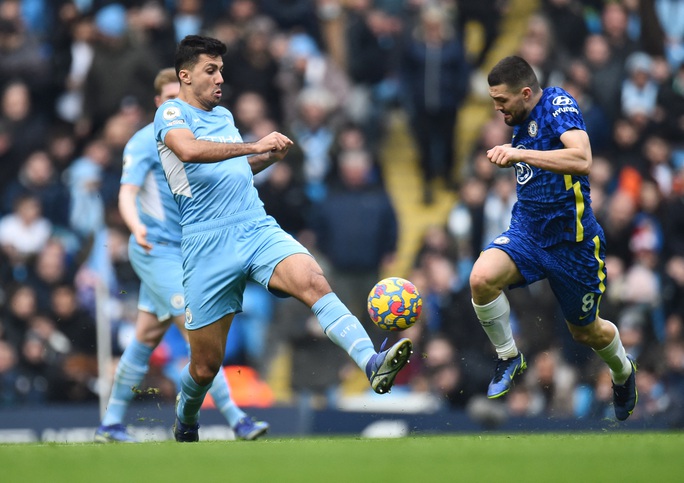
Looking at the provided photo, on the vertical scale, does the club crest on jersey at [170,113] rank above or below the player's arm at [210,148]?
above

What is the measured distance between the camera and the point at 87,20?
16312 mm

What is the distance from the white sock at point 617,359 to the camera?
357 inches

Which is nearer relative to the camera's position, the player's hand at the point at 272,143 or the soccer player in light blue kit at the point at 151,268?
the player's hand at the point at 272,143

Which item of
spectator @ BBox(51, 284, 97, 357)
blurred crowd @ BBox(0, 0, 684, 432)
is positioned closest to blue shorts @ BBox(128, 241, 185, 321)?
blurred crowd @ BBox(0, 0, 684, 432)

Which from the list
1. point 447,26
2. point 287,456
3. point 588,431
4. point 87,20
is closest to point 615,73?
point 447,26

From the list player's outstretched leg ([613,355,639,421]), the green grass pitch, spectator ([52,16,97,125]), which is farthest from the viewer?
spectator ([52,16,97,125])

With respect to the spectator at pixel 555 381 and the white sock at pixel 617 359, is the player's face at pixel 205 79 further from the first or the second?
the spectator at pixel 555 381

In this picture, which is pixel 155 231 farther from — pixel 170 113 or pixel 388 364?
pixel 388 364

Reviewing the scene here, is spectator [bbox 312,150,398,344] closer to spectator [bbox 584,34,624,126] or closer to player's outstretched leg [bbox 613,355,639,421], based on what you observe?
spectator [bbox 584,34,624,126]

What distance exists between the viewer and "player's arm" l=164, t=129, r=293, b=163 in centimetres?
788

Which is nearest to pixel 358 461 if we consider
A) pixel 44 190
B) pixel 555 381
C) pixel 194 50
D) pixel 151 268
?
pixel 194 50

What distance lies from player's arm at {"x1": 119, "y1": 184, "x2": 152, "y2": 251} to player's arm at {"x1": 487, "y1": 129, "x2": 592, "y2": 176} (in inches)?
116

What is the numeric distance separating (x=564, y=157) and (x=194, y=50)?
8.42ft

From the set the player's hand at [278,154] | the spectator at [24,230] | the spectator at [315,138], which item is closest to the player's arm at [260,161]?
the player's hand at [278,154]
